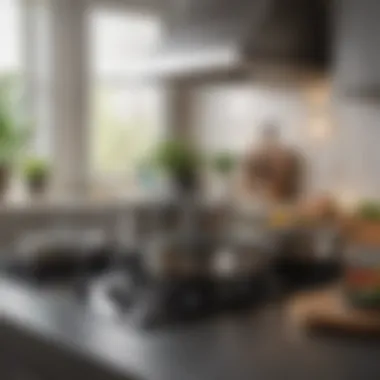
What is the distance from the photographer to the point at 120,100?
11.2ft

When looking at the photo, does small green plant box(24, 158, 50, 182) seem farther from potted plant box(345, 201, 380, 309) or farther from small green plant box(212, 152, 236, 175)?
potted plant box(345, 201, 380, 309)

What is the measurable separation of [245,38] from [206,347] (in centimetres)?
104

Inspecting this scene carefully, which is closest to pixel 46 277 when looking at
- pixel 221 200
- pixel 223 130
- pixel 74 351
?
pixel 74 351

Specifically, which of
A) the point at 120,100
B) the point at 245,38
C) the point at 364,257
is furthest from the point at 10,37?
the point at 364,257

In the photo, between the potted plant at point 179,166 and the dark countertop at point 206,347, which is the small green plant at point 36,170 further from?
the dark countertop at point 206,347

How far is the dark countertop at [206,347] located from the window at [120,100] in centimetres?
195

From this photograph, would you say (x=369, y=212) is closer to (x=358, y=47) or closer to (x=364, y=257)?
(x=364, y=257)

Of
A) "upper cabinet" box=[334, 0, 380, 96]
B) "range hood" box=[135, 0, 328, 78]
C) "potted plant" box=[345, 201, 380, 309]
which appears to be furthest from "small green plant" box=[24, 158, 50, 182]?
"upper cabinet" box=[334, 0, 380, 96]

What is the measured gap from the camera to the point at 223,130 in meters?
3.39

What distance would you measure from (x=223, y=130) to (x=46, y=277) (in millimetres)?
1769

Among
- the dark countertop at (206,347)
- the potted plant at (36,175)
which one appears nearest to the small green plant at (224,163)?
the potted plant at (36,175)

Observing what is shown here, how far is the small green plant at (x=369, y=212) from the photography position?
8.14 feet

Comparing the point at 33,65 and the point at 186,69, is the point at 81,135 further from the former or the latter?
the point at 186,69

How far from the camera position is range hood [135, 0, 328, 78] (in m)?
2.00
